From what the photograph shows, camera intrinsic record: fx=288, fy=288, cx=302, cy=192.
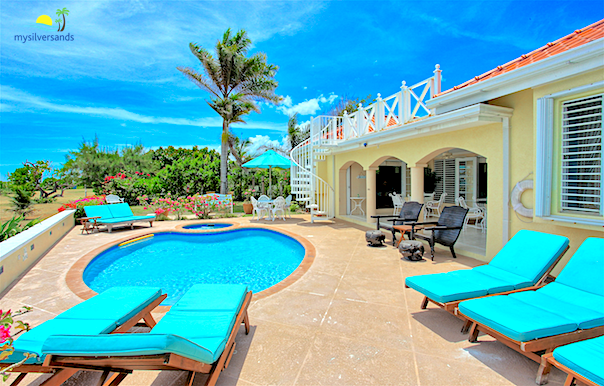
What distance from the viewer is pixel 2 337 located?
1873 millimetres

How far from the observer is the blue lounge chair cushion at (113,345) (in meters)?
1.84

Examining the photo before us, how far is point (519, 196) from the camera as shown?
5.39 meters

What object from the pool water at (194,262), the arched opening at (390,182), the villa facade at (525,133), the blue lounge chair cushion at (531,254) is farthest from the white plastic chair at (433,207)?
the blue lounge chair cushion at (531,254)

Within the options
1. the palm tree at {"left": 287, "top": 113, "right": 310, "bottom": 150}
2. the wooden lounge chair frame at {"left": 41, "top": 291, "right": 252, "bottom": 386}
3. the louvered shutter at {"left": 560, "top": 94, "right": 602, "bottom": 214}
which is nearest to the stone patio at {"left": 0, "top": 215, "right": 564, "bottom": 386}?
the wooden lounge chair frame at {"left": 41, "top": 291, "right": 252, "bottom": 386}

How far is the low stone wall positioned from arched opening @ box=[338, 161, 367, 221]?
32.5ft

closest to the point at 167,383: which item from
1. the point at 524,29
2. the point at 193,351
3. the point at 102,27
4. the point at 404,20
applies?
the point at 193,351

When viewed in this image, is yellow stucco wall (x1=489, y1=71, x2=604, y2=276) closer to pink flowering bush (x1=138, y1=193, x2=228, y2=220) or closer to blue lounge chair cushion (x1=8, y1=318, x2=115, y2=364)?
blue lounge chair cushion (x1=8, y1=318, x2=115, y2=364)

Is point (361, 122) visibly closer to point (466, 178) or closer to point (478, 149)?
point (478, 149)

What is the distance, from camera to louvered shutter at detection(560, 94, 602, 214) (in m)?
4.02

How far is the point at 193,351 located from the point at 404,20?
13.8m

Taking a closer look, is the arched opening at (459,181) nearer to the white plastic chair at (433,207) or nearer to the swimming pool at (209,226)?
the white plastic chair at (433,207)

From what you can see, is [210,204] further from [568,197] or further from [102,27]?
[568,197]

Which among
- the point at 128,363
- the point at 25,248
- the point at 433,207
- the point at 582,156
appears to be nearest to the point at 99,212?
the point at 25,248

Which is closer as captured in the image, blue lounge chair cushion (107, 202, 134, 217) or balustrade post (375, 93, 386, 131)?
balustrade post (375, 93, 386, 131)
